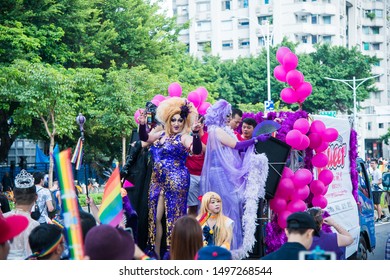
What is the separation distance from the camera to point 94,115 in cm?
3131

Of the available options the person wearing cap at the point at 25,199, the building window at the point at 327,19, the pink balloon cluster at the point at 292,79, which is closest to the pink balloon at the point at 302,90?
the pink balloon cluster at the point at 292,79

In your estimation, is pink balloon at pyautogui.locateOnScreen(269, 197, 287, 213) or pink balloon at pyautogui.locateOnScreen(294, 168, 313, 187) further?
pink balloon at pyautogui.locateOnScreen(294, 168, 313, 187)

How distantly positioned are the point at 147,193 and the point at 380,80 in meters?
76.6

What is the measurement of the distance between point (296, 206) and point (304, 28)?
65.4m

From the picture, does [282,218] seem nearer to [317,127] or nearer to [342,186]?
[317,127]

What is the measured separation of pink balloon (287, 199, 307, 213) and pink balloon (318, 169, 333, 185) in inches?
46.2

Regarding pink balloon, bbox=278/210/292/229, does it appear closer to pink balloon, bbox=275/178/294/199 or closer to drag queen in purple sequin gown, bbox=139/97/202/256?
pink balloon, bbox=275/178/294/199

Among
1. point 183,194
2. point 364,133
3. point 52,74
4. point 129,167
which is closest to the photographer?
point 183,194

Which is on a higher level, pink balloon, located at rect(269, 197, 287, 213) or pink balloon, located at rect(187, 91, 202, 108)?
pink balloon, located at rect(187, 91, 202, 108)

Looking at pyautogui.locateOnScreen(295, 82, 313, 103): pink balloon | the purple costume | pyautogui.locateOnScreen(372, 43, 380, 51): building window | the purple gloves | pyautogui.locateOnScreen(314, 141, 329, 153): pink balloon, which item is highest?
pyautogui.locateOnScreen(372, 43, 380, 51): building window

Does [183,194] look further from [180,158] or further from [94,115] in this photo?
[94,115]

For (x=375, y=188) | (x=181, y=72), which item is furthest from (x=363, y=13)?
(x=375, y=188)

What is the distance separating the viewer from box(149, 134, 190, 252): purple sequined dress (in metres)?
7.84

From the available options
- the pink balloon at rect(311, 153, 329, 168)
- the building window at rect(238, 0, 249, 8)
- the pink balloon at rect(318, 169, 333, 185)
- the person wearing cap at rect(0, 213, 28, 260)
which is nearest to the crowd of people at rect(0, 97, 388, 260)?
the pink balloon at rect(311, 153, 329, 168)
